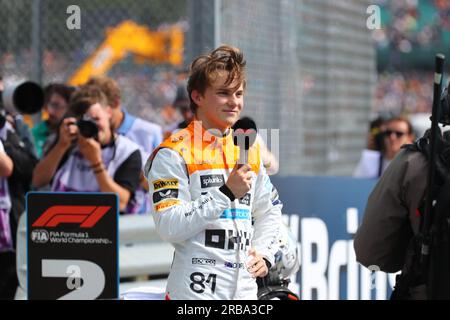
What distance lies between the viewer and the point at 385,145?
8.46m

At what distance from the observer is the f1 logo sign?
550 centimetres

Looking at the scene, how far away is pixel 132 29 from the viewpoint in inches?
385

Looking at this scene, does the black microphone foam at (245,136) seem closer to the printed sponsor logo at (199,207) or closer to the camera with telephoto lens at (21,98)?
the printed sponsor logo at (199,207)

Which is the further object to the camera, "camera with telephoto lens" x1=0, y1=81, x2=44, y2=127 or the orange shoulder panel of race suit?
"camera with telephoto lens" x1=0, y1=81, x2=44, y2=127

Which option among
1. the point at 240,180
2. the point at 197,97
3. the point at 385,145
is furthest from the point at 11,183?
the point at 385,145

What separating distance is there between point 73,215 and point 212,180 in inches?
→ 69.3

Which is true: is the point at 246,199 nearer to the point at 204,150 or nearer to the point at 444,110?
the point at 204,150

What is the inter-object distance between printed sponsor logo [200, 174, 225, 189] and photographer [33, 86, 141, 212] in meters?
2.50

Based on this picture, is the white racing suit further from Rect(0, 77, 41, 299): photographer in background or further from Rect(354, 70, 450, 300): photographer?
Rect(0, 77, 41, 299): photographer in background

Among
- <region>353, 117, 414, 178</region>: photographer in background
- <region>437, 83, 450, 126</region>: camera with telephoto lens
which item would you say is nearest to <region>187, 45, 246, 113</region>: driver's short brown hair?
<region>437, 83, 450, 126</region>: camera with telephoto lens

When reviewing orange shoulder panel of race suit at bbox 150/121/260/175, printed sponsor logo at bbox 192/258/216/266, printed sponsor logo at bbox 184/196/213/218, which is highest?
orange shoulder panel of race suit at bbox 150/121/260/175

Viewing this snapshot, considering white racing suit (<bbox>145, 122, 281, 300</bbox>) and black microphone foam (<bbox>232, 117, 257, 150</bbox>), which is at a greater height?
black microphone foam (<bbox>232, 117, 257, 150</bbox>)

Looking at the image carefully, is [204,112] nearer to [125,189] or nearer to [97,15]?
[125,189]
